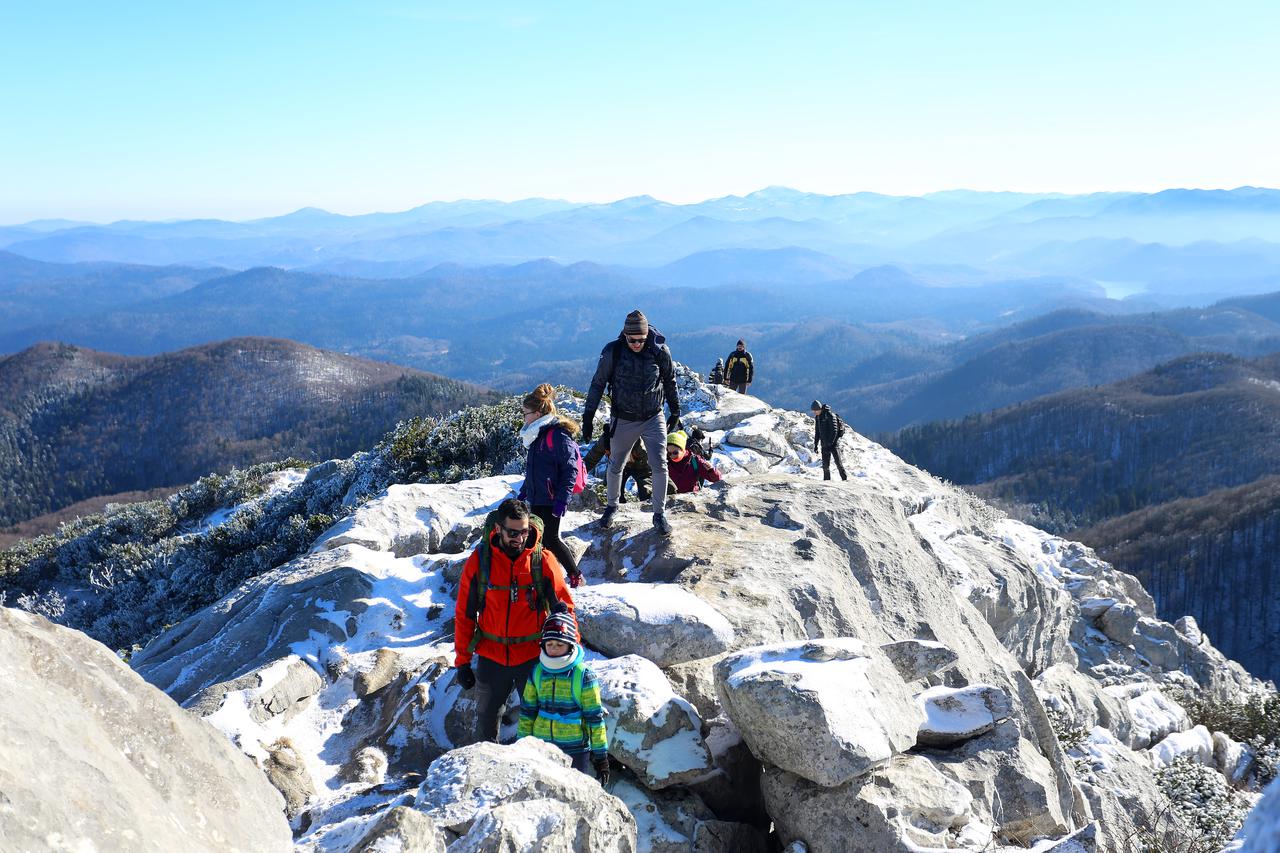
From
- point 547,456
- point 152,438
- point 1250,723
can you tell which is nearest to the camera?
point 547,456

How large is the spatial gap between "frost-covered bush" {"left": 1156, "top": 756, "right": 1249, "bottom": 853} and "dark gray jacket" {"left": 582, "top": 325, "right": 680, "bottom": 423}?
9058 mm

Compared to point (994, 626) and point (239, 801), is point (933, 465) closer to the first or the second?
point (994, 626)

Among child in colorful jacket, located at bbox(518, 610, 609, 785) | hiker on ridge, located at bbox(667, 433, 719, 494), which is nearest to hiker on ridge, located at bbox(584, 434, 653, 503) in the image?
hiker on ridge, located at bbox(667, 433, 719, 494)

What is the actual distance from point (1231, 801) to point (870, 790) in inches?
376

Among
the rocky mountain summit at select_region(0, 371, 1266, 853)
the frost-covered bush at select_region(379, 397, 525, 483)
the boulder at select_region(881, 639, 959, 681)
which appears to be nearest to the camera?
the rocky mountain summit at select_region(0, 371, 1266, 853)

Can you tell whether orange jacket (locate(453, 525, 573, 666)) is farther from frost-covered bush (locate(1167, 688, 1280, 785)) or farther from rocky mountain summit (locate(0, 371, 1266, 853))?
frost-covered bush (locate(1167, 688, 1280, 785))

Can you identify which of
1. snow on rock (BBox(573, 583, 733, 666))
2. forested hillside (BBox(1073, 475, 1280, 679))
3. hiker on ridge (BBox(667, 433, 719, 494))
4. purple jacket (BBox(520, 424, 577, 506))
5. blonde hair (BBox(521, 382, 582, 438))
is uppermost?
blonde hair (BBox(521, 382, 582, 438))

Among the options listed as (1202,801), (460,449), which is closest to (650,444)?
(1202,801)

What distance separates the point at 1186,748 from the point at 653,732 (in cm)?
1357

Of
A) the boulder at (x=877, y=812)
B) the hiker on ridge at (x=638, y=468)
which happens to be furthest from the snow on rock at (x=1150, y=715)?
the hiker on ridge at (x=638, y=468)

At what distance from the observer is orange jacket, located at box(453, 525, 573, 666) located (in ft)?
23.2

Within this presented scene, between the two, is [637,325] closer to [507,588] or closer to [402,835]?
[507,588]

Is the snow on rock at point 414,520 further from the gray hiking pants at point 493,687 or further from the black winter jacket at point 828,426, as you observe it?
the black winter jacket at point 828,426

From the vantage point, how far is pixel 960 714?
26.9 ft
